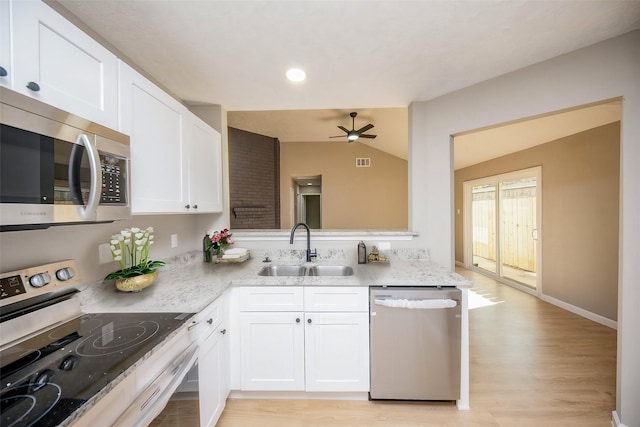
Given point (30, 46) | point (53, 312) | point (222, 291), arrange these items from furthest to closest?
point (222, 291), point (53, 312), point (30, 46)

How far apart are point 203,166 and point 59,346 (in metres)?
1.43

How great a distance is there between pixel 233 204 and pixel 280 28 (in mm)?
2968

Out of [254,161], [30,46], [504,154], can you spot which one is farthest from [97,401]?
[504,154]

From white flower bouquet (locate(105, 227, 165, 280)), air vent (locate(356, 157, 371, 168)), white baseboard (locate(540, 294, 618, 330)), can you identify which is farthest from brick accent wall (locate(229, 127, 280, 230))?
white baseboard (locate(540, 294, 618, 330))

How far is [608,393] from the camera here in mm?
1832

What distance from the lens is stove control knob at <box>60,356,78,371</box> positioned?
0.80m

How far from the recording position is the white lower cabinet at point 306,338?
1711 mm

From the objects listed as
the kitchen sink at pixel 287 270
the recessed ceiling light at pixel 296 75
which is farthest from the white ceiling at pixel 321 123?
the kitchen sink at pixel 287 270

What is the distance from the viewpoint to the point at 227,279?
1.77 metres

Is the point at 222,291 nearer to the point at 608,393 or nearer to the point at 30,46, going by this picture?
the point at 30,46

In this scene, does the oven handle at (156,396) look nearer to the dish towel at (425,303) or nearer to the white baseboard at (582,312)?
the dish towel at (425,303)

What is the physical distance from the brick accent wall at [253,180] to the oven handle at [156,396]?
2998mm

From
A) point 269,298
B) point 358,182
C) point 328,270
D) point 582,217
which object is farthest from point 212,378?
point 358,182

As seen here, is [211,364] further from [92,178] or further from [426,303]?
[426,303]
